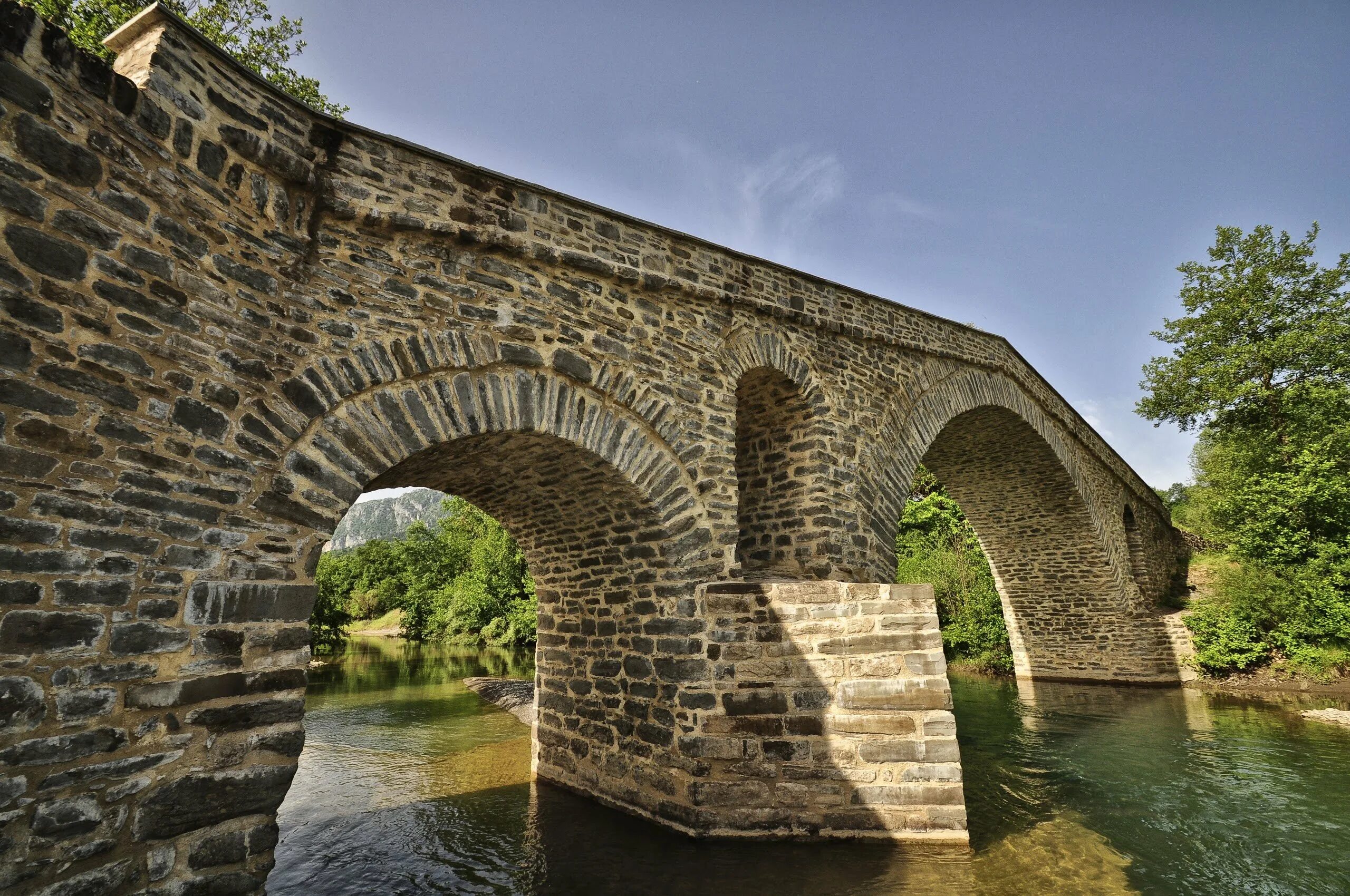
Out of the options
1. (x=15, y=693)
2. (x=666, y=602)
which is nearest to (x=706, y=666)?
(x=666, y=602)

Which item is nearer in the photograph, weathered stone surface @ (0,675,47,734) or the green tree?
weathered stone surface @ (0,675,47,734)

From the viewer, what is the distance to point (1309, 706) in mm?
10875

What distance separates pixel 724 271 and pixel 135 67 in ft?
15.0

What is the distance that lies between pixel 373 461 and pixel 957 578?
1673cm


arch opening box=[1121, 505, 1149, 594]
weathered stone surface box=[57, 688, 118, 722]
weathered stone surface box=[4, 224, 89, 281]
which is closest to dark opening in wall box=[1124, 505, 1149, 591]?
arch opening box=[1121, 505, 1149, 594]

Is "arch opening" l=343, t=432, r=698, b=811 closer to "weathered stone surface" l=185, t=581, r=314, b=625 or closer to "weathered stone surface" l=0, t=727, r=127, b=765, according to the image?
"weathered stone surface" l=185, t=581, r=314, b=625

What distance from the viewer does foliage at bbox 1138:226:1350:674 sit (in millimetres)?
12133

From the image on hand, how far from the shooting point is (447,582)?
126ft

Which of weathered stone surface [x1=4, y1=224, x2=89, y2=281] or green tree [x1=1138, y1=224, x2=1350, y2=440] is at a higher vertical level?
green tree [x1=1138, y1=224, x2=1350, y2=440]

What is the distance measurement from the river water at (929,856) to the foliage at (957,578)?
668 centimetres

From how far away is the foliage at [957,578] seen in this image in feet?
55.4

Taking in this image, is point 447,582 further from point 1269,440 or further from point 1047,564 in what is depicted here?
point 1269,440

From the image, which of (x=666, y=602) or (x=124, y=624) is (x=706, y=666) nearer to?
(x=666, y=602)

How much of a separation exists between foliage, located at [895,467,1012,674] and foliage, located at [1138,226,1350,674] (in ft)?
13.7
